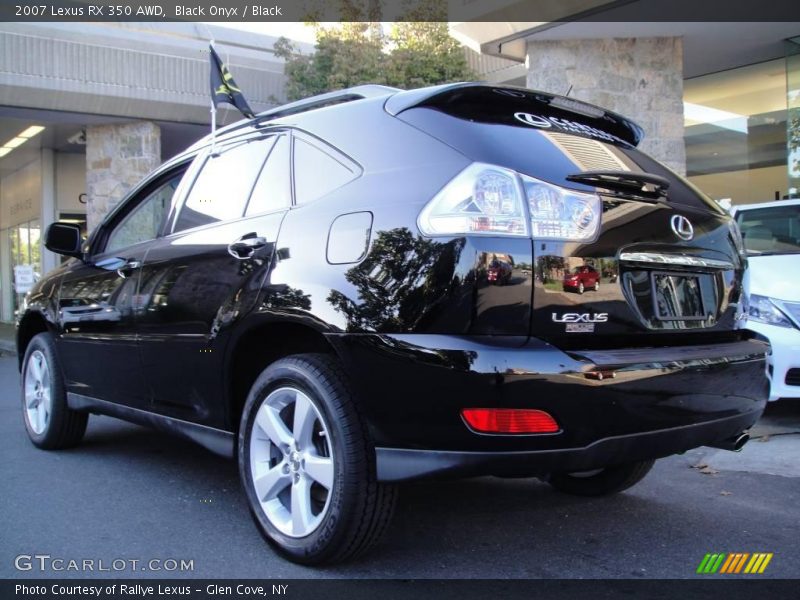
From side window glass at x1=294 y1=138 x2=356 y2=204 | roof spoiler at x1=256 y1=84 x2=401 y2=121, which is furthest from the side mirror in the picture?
side window glass at x1=294 y1=138 x2=356 y2=204

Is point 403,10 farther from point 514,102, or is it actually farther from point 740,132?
point 514,102

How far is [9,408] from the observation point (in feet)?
22.9

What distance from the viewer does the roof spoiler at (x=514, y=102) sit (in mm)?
2869

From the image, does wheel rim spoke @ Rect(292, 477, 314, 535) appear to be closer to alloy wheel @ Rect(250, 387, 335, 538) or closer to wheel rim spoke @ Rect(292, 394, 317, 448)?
alloy wheel @ Rect(250, 387, 335, 538)

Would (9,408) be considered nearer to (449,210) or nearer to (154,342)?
(154,342)

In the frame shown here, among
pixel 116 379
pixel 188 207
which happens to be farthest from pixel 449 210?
pixel 116 379

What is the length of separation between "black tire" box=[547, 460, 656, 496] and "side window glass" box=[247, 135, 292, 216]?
1.84 m

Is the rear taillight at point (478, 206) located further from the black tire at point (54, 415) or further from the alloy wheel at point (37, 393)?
the alloy wheel at point (37, 393)

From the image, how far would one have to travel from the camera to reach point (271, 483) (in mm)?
3021

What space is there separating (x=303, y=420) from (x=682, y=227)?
64.6 inches

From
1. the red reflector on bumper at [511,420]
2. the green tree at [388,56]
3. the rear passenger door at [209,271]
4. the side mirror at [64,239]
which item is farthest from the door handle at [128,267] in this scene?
the green tree at [388,56]

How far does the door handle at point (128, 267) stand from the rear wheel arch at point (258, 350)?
1080 millimetres

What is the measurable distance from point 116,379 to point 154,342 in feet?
1.95

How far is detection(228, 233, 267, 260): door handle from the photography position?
10.4ft
